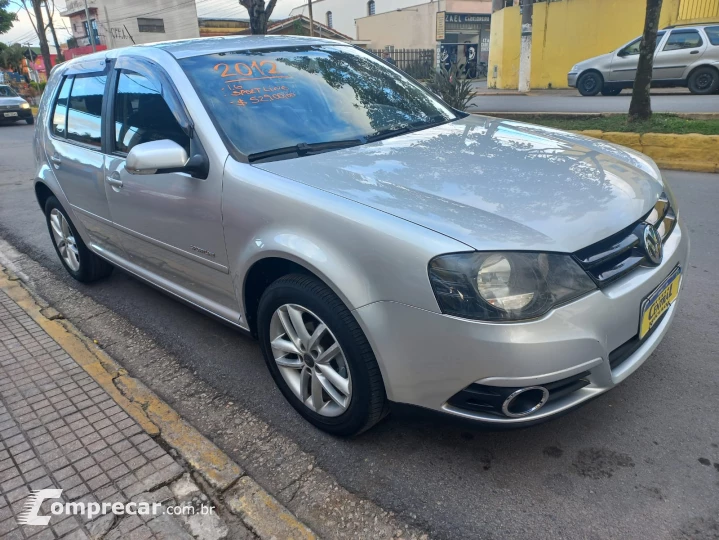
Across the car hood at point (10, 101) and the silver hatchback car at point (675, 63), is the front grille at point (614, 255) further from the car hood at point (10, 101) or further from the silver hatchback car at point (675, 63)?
the car hood at point (10, 101)

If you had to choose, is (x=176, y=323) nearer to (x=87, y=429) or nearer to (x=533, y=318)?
(x=87, y=429)

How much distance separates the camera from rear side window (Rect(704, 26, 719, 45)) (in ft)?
42.4

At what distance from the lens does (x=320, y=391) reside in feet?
8.08

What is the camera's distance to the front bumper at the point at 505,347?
1.87m

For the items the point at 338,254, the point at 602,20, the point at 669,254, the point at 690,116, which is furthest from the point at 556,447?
the point at 602,20

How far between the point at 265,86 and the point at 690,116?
7.99 meters

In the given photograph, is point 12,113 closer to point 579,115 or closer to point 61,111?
point 61,111

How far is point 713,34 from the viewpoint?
1298 centimetres

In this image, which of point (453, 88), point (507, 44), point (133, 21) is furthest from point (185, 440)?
point (133, 21)

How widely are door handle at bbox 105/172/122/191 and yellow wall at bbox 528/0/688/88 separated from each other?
63.8 feet

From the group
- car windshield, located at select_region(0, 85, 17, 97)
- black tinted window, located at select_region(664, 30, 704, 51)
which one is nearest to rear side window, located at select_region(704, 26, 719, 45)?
black tinted window, located at select_region(664, 30, 704, 51)

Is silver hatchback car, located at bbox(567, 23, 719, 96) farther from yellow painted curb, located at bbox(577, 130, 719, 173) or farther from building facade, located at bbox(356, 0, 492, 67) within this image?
building facade, located at bbox(356, 0, 492, 67)

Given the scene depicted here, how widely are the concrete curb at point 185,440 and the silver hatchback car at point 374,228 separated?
1.44 feet

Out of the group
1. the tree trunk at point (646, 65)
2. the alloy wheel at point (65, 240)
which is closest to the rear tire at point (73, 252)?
the alloy wheel at point (65, 240)
